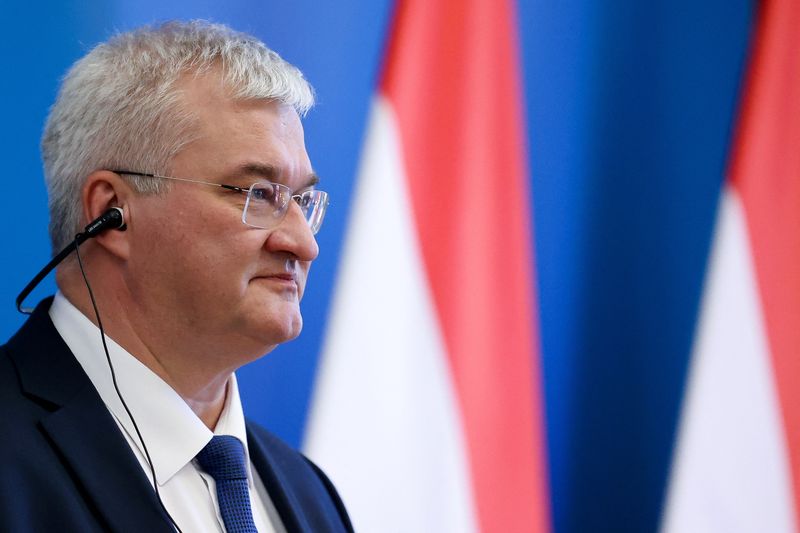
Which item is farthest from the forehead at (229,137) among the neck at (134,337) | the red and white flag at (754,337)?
the red and white flag at (754,337)

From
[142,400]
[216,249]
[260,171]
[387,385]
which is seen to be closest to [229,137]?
[260,171]

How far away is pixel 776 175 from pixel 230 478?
1.60m

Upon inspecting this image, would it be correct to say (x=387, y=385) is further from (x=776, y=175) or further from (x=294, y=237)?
(x=776, y=175)

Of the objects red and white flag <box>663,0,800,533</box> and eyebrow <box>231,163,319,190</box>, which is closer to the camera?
eyebrow <box>231,163,319,190</box>

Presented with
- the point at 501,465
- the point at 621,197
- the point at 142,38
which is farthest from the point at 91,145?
the point at 621,197

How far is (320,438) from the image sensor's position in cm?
218

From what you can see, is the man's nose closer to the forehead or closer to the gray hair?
the forehead

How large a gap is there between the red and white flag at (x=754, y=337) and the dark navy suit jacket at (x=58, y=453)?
1474 mm

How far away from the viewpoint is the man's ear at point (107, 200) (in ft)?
4.99

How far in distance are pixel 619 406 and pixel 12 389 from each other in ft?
5.65

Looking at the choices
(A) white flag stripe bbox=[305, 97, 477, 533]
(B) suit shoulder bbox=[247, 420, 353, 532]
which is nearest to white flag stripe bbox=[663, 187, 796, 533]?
(A) white flag stripe bbox=[305, 97, 477, 533]

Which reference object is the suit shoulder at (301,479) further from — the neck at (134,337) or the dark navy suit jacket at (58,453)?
the dark navy suit jacket at (58,453)

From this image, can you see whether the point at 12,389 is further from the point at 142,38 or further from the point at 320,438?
the point at 320,438

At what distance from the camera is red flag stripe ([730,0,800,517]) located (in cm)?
240
